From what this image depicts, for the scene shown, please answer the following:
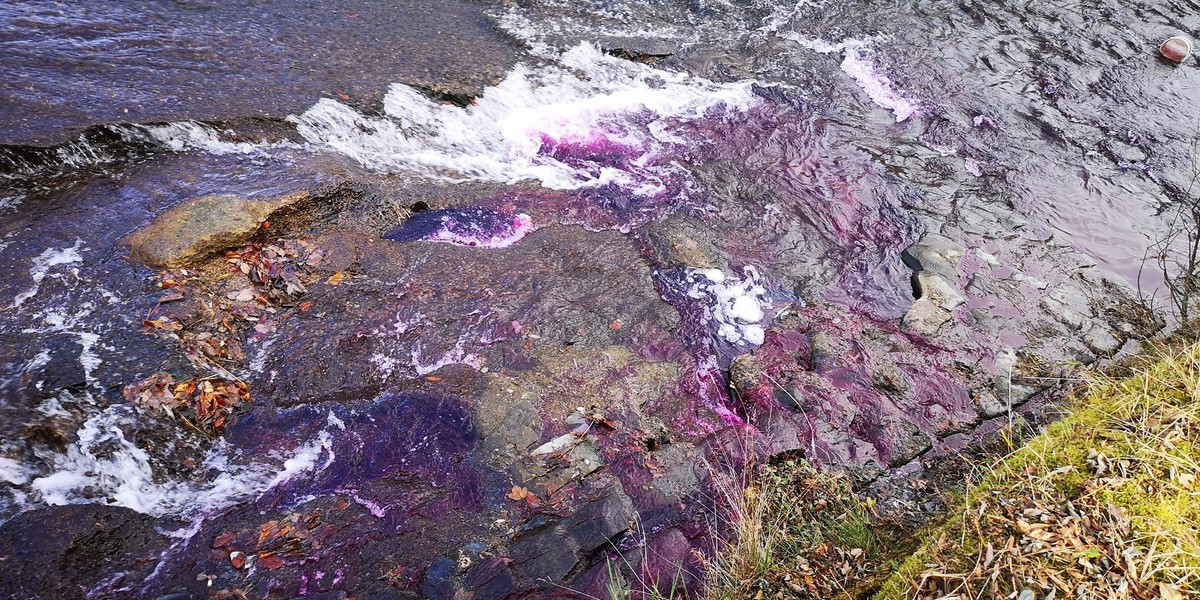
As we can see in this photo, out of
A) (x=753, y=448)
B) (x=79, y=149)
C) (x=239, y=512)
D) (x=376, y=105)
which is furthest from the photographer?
(x=376, y=105)

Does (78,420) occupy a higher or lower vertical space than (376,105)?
lower

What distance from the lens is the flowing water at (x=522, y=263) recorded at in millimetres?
3162

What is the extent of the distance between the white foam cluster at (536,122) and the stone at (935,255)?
2.10m

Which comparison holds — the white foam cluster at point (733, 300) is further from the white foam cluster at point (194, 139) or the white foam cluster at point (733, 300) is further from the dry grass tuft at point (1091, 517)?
the white foam cluster at point (194, 139)

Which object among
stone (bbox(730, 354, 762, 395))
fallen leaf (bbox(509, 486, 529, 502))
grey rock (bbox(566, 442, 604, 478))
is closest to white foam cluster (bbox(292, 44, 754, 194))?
stone (bbox(730, 354, 762, 395))

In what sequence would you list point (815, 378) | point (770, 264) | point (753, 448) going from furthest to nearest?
1. point (770, 264)
2. point (815, 378)
3. point (753, 448)

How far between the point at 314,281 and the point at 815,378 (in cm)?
323

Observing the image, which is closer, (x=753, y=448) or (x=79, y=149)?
(x=753, y=448)

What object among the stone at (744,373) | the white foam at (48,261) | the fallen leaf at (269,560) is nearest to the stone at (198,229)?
the white foam at (48,261)

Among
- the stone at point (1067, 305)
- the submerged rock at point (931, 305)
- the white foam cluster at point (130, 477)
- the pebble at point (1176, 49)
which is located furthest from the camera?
the pebble at point (1176, 49)

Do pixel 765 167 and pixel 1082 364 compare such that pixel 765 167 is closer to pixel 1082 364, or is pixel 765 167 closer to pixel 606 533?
pixel 1082 364

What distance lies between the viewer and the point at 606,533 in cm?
319

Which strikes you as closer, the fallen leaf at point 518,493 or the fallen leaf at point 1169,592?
the fallen leaf at point 1169,592

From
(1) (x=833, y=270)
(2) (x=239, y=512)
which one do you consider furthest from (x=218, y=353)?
(1) (x=833, y=270)
